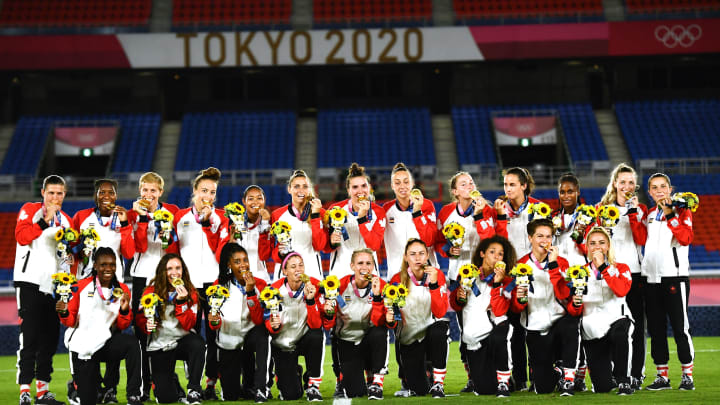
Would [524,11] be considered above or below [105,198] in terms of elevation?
above

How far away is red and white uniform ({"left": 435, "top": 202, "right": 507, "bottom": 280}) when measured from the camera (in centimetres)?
783

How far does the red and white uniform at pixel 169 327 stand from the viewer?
7492 mm

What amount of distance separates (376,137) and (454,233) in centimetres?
1900

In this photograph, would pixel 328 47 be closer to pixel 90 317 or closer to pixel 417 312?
pixel 417 312

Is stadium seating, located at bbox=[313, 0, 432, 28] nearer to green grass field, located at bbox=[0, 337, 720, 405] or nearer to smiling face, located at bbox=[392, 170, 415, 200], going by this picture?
green grass field, located at bbox=[0, 337, 720, 405]

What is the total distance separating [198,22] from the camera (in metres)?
27.2

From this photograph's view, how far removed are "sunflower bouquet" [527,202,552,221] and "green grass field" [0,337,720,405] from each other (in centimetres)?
160

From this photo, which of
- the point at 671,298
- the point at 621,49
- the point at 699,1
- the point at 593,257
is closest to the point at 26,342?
the point at 593,257

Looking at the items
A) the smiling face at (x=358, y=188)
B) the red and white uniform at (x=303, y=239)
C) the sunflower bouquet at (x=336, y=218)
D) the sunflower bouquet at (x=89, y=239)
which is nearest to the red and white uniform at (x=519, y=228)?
the smiling face at (x=358, y=188)

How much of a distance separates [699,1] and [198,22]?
15624 mm

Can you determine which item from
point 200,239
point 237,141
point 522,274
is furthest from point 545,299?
point 237,141

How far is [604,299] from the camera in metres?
7.53

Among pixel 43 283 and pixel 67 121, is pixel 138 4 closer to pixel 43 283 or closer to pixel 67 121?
pixel 67 121

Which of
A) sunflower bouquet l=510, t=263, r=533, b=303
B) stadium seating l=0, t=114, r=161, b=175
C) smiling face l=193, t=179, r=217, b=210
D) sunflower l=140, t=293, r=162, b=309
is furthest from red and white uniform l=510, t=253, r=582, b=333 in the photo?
stadium seating l=0, t=114, r=161, b=175
